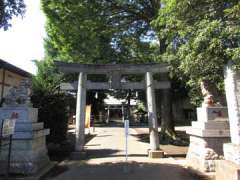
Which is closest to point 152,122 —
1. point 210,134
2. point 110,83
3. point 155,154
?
point 155,154

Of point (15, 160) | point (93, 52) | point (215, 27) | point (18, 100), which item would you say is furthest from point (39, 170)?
point (93, 52)

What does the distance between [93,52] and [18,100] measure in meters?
7.85

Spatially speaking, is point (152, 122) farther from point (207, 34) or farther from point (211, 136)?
point (207, 34)

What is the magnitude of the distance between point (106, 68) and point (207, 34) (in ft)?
22.5

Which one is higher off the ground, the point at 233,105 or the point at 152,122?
the point at 233,105

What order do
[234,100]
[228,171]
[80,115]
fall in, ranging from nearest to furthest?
[228,171]
[234,100]
[80,115]

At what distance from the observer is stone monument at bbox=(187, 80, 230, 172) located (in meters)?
8.74

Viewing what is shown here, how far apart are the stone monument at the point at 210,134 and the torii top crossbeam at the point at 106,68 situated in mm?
4322

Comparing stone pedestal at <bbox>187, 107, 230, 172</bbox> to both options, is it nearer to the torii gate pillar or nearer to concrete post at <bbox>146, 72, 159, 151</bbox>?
the torii gate pillar

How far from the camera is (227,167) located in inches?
249

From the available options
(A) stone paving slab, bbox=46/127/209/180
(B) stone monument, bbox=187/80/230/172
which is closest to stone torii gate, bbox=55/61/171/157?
(A) stone paving slab, bbox=46/127/209/180

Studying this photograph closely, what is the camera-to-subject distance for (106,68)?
43.9 feet

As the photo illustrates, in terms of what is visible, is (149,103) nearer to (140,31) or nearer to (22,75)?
(140,31)

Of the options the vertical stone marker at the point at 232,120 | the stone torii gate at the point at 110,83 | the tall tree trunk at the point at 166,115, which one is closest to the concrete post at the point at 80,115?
the stone torii gate at the point at 110,83
